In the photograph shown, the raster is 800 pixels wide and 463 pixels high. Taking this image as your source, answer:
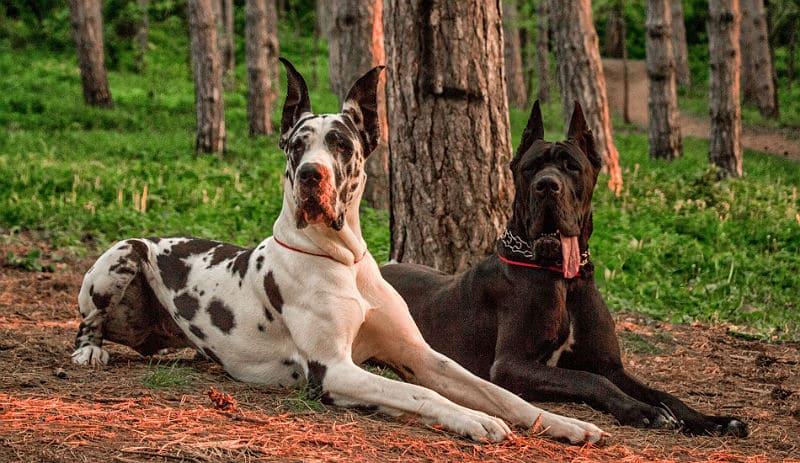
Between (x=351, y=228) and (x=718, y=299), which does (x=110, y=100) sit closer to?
(x=718, y=299)

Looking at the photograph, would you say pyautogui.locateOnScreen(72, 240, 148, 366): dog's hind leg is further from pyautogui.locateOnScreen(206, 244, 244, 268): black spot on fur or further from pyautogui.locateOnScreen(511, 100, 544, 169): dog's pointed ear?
pyautogui.locateOnScreen(511, 100, 544, 169): dog's pointed ear

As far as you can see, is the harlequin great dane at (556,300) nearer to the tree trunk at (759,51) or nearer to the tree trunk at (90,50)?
the tree trunk at (90,50)

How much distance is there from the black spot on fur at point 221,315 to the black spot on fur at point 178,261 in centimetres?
30

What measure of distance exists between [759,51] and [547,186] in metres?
23.6

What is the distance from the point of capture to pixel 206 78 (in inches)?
674

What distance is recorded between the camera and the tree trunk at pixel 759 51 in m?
26.4

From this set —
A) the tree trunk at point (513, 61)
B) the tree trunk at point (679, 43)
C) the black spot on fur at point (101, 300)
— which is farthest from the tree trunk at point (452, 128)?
the tree trunk at point (679, 43)

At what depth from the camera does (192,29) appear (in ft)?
56.5

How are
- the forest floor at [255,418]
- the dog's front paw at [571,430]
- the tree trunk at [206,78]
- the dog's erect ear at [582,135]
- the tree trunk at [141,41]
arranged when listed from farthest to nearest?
1. the tree trunk at [141,41]
2. the tree trunk at [206,78]
3. the dog's erect ear at [582,135]
4. the dog's front paw at [571,430]
5. the forest floor at [255,418]

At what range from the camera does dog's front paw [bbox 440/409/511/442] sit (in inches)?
163

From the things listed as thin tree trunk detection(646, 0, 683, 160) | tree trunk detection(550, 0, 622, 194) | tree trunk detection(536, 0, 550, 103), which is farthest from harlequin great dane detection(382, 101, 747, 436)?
tree trunk detection(536, 0, 550, 103)

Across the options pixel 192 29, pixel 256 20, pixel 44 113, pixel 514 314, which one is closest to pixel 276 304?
pixel 514 314

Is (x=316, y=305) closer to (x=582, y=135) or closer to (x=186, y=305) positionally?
(x=186, y=305)

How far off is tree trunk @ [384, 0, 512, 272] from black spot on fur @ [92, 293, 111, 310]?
2.49 m
